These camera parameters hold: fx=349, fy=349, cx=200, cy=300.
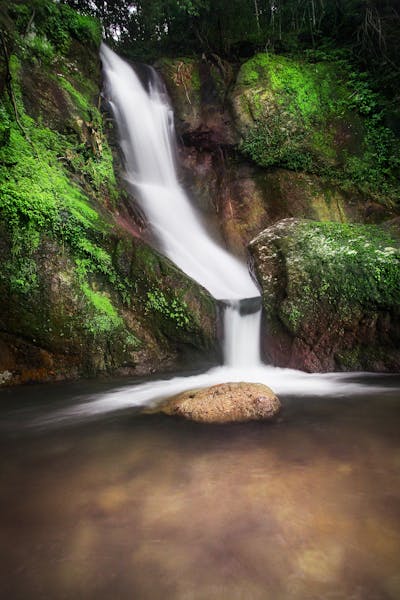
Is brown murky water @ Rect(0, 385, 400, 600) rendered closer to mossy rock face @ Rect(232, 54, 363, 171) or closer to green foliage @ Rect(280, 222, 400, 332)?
green foliage @ Rect(280, 222, 400, 332)

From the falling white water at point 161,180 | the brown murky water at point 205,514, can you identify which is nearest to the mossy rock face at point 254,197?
the falling white water at point 161,180

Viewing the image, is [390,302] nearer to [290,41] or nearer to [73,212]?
[73,212]

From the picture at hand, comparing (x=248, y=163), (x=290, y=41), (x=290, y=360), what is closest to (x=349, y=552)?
(x=290, y=360)

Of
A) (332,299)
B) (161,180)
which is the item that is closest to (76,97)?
(161,180)

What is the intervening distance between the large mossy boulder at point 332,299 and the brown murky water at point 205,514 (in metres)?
2.46

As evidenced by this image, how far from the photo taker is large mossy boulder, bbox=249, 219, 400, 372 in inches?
219

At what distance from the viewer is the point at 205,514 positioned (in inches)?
80.3

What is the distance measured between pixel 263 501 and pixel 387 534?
670mm

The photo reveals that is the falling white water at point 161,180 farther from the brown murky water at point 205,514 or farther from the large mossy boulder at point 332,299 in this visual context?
the brown murky water at point 205,514

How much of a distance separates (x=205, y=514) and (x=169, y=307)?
173 inches

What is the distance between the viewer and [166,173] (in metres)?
11.4

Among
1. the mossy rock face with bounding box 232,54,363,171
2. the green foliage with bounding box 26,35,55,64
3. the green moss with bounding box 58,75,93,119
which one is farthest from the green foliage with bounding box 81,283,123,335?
the mossy rock face with bounding box 232,54,363,171

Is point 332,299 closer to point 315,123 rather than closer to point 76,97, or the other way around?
point 315,123

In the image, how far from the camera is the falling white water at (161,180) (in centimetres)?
941
